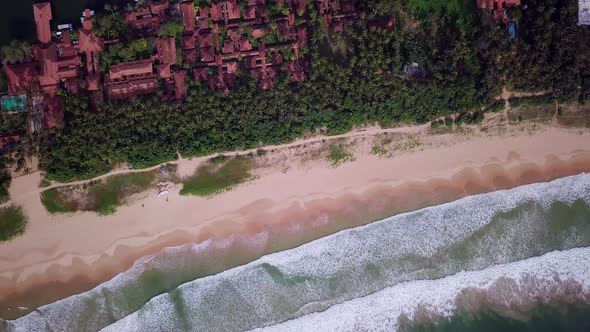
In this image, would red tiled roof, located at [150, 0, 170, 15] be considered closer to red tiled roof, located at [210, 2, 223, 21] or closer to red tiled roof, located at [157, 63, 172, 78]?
red tiled roof, located at [210, 2, 223, 21]

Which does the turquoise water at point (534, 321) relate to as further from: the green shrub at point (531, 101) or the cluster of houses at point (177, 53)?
the cluster of houses at point (177, 53)

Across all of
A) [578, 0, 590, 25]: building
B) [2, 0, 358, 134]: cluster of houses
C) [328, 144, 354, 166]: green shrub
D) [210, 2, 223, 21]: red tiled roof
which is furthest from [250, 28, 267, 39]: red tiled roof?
[578, 0, 590, 25]: building

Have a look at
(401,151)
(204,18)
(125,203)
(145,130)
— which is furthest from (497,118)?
(125,203)

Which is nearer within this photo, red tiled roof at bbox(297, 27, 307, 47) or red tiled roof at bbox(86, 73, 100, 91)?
red tiled roof at bbox(86, 73, 100, 91)

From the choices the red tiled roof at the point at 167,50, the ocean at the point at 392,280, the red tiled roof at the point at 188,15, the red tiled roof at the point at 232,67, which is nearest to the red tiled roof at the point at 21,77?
the red tiled roof at the point at 167,50

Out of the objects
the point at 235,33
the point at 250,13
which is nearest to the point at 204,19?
the point at 235,33

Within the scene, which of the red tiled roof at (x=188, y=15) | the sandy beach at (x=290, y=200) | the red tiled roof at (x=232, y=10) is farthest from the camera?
the sandy beach at (x=290, y=200)

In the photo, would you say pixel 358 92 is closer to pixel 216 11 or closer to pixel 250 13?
pixel 250 13
